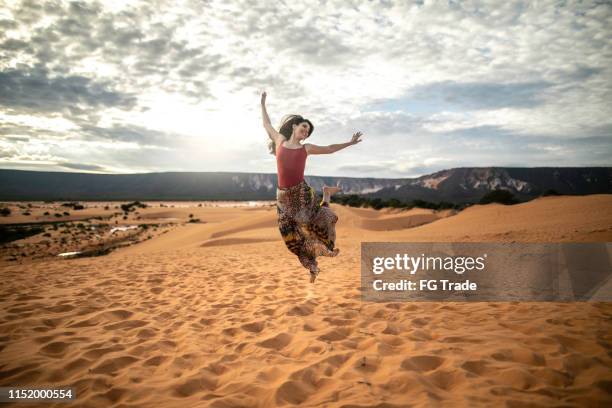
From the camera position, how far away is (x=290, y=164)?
3.76 m

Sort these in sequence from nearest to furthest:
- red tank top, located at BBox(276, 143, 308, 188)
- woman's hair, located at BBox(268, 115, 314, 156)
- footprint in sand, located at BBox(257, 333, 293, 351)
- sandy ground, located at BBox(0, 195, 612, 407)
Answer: sandy ground, located at BBox(0, 195, 612, 407) < footprint in sand, located at BBox(257, 333, 293, 351) < red tank top, located at BBox(276, 143, 308, 188) < woman's hair, located at BBox(268, 115, 314, 156)

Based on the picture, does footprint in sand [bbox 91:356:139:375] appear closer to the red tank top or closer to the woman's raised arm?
the red tank top

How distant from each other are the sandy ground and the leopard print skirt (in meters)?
0.96

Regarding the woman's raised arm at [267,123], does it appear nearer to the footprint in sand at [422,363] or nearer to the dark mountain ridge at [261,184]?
A: the footprint in sand at [422,363]

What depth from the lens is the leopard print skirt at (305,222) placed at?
154 inches

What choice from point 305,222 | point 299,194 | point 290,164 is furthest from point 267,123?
point 305,222

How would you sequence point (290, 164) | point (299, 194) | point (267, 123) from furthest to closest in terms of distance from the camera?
1. point (267, 123)
2. point (299, 194)
3. point (290, 164)

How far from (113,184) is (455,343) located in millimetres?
141610

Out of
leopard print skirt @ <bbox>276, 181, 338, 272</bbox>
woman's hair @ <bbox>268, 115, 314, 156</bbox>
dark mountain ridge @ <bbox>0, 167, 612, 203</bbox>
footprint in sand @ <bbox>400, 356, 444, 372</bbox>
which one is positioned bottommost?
footprint in sand @ <bbox>400, 356, 444, 372</bbox>

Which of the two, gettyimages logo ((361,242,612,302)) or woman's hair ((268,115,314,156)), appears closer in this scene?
woman's hair ((268,115,314,156))

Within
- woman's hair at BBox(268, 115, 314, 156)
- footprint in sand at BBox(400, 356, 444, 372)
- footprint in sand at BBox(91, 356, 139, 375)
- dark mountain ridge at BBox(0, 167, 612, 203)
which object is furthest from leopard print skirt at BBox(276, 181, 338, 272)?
dark mountain ridge at BBox(0, 167, 612, 203)

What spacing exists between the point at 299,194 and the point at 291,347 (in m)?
1.80

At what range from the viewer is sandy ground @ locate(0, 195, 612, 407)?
2.42m

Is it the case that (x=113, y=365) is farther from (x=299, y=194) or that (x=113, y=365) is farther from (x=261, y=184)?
(x=261, y=184)
